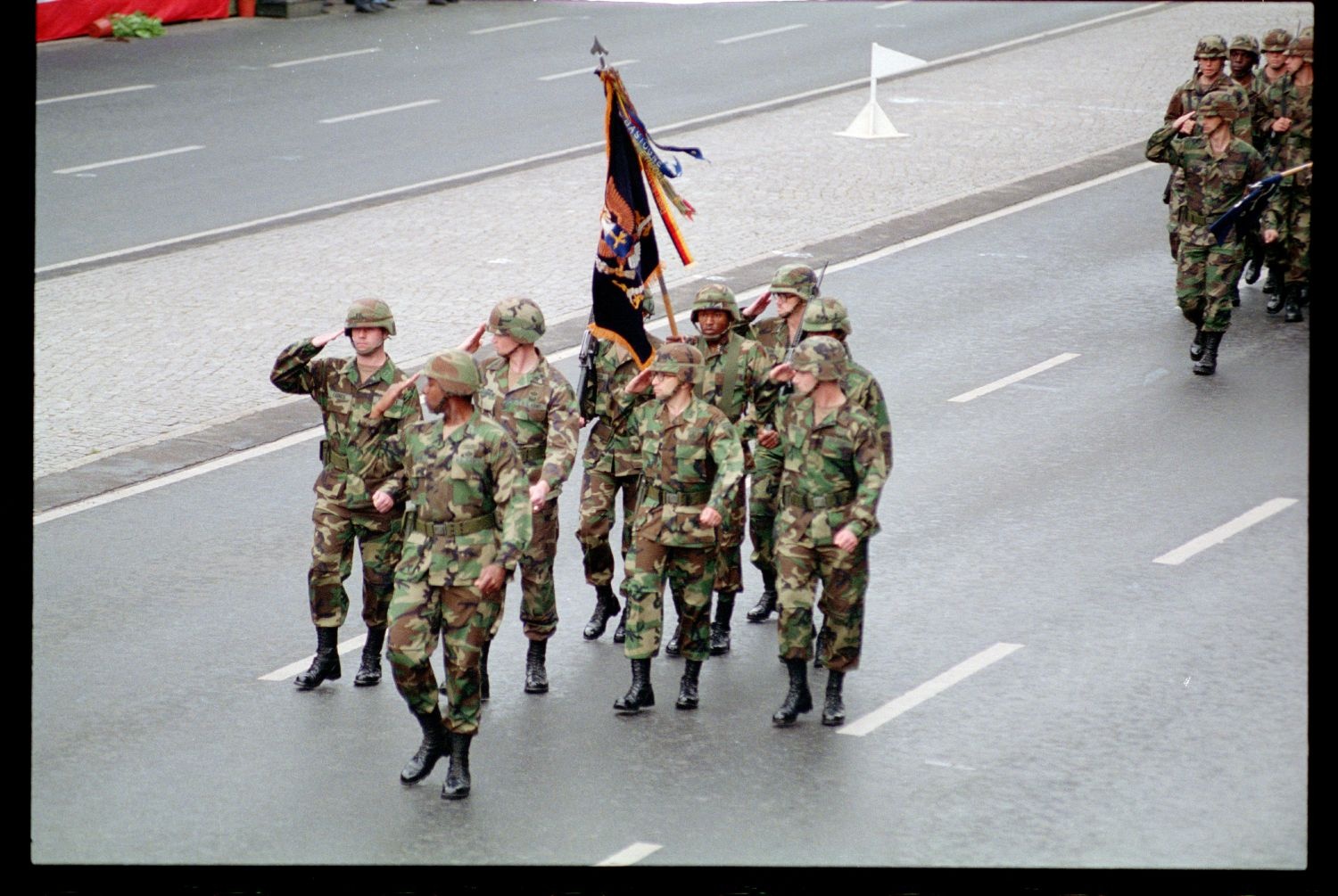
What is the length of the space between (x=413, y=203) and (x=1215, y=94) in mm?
9418

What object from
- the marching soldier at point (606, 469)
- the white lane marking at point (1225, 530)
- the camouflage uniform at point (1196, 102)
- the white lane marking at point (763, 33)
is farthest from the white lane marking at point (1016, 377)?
the white lane marking at point (763, 33)

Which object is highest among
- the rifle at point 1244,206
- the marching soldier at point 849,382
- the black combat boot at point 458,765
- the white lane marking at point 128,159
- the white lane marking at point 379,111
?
the marching soldier at point 849,382

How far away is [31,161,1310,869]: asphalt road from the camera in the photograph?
962 centimetres

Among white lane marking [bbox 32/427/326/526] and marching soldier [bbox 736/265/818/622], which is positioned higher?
marching soldier [bbox 736/265/818/622]

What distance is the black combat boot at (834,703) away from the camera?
35.8 feet

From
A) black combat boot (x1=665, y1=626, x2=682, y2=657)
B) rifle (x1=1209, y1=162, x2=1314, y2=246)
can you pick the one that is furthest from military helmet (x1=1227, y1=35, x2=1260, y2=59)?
black combat boot (x1=665, y1=626, x2=682, y2=657)

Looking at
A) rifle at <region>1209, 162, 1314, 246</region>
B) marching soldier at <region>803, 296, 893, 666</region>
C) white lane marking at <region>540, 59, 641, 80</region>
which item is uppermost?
marching soldier at <region>803, 296, 893, 666</region>

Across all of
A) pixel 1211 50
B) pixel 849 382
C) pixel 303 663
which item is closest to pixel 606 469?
pixel 849 382

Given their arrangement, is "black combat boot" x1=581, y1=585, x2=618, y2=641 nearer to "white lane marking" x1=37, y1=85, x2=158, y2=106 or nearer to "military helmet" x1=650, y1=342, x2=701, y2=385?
"military helmet" x1=650, y1=342, x2=701, y2=385

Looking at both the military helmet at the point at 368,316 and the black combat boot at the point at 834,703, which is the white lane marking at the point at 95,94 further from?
the black combat boot at the point at 834,703

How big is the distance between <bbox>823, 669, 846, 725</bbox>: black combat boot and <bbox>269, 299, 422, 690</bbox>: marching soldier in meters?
2.41

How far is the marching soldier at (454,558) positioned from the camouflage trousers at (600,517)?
1785mm

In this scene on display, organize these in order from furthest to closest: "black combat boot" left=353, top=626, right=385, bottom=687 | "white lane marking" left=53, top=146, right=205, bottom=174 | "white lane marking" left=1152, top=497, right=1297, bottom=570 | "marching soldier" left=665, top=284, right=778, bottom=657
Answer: "white lane marking" left=53, top=146, right=205, bottom=174 → "white lane marking" left=1152, top=497, right=1297, bottom=570 → "marching soldier" left=665, top=284, right=778, bottom=657 → "black combat boot" left=353, top=626, right=385, bottom=687

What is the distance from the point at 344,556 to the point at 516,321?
157 centimetres
